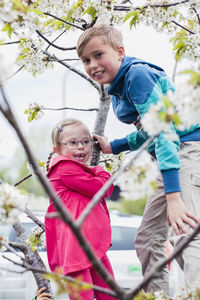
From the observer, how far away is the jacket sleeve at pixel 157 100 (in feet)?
6.31

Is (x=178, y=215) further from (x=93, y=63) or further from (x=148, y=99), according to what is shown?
(x=93, y=63)

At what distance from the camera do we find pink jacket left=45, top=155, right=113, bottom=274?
7.77 ft

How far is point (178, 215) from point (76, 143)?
1.02 m

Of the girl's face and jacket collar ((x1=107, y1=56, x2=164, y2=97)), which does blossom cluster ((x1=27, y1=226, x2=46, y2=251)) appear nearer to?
the girl's face

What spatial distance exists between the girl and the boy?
0.79 feet

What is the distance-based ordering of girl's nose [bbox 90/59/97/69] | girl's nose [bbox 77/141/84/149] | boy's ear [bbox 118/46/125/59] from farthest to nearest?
girl's nose [bbox 77/141/84/149] < boy's ear [bbox 118/46/125/59] < girl's nose [bbox 90/59/97/69]

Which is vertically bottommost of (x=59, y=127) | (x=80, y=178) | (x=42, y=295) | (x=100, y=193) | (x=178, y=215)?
(x=42, y=295)

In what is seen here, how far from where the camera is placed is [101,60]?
243 centimetres

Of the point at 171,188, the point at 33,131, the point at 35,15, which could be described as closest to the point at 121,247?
the point at 171,188

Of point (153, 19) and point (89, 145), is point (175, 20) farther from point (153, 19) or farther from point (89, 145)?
point (89, 145)

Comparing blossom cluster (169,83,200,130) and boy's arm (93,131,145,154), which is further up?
blossom cluster (169,83,200,130)

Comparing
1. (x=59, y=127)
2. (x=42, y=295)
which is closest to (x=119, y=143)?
(x=59, y=127)

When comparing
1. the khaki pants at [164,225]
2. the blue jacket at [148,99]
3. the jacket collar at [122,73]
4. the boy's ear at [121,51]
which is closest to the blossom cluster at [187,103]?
the blue jacket at [148,99]

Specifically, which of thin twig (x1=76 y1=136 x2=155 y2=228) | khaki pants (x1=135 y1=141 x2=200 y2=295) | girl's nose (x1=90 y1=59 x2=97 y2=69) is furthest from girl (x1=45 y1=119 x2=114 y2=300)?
thin twig (x1=76 y1=136 x2=155 y2=228)
